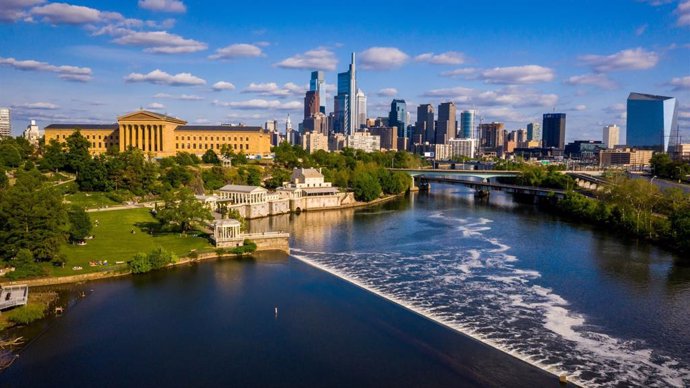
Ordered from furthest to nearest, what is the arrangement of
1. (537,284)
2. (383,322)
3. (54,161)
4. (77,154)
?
1. (77,154)
2. (54,161)
3. (537,284)
4. (383,322)

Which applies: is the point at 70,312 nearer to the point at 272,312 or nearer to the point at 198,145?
the point at 272,312

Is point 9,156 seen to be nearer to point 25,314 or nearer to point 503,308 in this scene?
point 25,314

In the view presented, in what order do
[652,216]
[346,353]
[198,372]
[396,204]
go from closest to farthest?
[198,372]
[346,353]
[652,216]
[396,204]

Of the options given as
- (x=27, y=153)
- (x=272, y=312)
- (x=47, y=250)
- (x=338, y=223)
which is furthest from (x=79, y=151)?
(x=272, y=312)

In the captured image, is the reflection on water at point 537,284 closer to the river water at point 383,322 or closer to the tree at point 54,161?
the river water at point 383,322

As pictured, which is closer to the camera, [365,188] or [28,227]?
[28,227]

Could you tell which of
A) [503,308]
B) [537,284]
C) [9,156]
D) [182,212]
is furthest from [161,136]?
[503,308]
